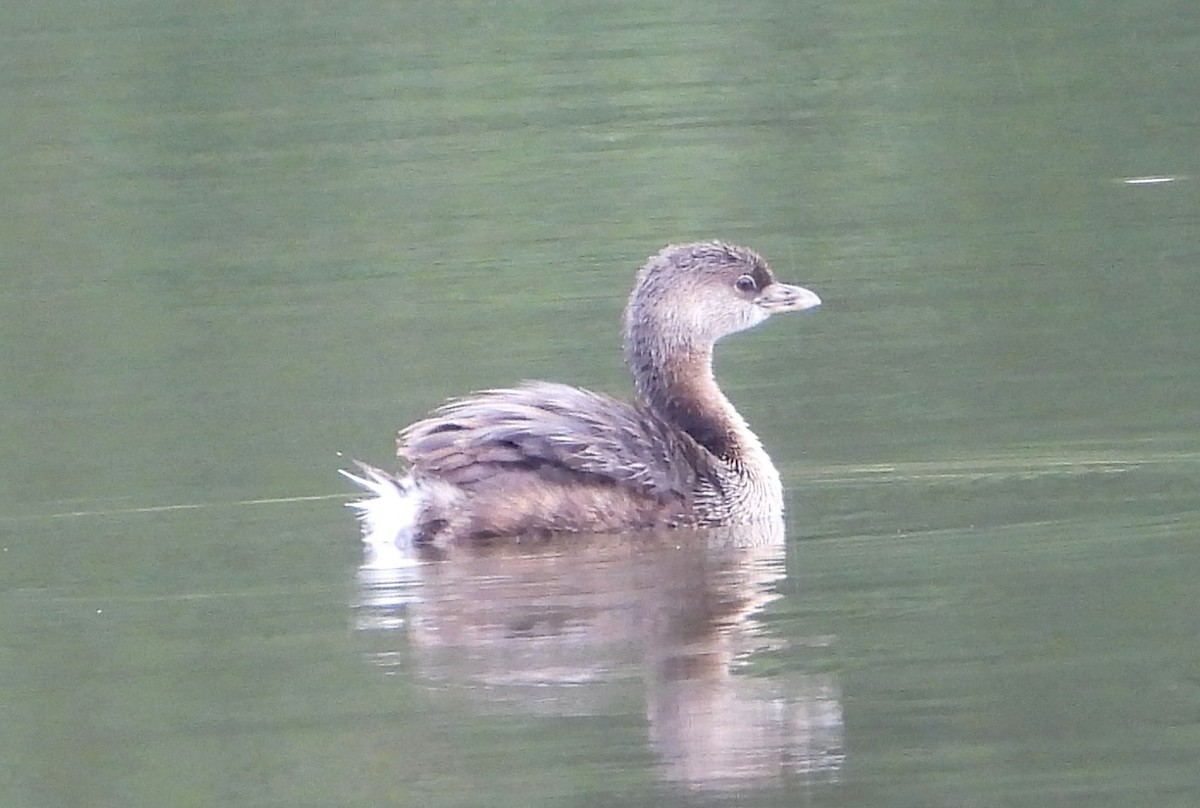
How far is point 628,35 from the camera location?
20.4 metres

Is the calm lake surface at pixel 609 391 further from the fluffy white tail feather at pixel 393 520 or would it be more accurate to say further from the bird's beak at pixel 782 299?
the bird's beak at pixel 782 299

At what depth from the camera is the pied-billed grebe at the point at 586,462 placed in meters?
8.75

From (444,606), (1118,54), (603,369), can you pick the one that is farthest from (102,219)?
(444,606)

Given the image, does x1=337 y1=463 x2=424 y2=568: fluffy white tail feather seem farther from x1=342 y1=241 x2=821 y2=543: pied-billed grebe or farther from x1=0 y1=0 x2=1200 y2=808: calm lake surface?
x1=0 y1=0 x2=1200 y2=808: calm lake surface

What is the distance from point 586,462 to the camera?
8820 mm

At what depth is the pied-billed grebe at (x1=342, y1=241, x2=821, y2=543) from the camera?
344 inches

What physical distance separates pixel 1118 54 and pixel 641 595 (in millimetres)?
10768

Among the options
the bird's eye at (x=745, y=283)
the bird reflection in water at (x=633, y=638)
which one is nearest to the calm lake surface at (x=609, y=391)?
the bird reflection in water at (x=633, y=638)

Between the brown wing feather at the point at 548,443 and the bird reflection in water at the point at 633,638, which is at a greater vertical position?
the brown wing feather at the point at 548,443

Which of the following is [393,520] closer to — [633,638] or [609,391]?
[633,638]

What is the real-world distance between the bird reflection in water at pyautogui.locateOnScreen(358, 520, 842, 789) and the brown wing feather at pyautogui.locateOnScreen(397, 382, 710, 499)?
7.7 inches

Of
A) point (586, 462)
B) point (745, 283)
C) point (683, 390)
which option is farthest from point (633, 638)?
point (745, 283)

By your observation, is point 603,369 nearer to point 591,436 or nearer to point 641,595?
point 591,436

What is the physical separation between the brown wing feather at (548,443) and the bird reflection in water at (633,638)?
0.20m
